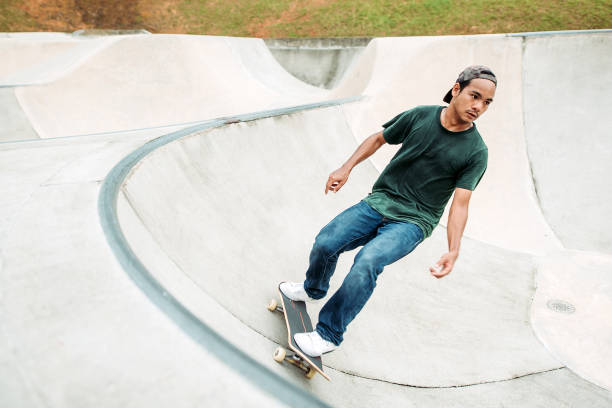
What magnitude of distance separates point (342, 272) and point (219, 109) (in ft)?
22.9

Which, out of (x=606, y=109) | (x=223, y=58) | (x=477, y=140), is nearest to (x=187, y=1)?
(x=223, y=58)

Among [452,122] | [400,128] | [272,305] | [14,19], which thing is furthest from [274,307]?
[14,19]

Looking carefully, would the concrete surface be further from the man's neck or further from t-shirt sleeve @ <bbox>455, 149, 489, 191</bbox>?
t-shirt sleeve @ <bbox>455, 149, 489, 191</bbox>

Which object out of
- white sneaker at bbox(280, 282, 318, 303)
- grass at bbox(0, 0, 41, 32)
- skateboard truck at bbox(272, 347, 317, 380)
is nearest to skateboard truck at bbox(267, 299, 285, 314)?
white sneaker at bbox(280, 282, 318, 303)

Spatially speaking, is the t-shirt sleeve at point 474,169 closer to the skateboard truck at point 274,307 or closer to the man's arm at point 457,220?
the man's arm at point 457,220

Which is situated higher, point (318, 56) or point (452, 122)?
point (452, 122)

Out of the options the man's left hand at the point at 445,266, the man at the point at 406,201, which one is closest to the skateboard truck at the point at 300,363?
the man at the point at 406,201

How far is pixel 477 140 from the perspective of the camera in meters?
2.34

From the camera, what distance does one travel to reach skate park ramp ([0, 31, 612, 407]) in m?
1.20

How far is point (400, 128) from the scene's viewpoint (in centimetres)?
264

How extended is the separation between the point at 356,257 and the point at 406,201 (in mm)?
623

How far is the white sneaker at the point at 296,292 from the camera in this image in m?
2.66

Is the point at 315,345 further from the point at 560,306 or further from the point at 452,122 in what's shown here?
the point at 560,306

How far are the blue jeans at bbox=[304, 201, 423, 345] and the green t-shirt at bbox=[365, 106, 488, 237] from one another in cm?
11
